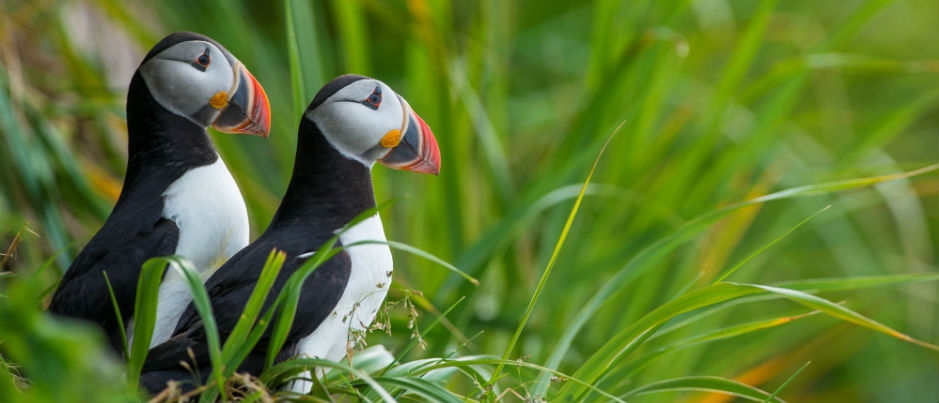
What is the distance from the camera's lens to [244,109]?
0.80 metres

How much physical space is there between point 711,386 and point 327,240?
37 centimetres

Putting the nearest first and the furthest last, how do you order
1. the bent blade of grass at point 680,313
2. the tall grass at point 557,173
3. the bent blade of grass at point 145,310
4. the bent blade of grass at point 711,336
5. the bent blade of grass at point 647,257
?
the bent blade of grass at point 145,310
the bent blade of grass at point 680,313
the bent blade of grass at point 711,336
the bent blade of grass at point 647,257
the tall grass at point 557,173

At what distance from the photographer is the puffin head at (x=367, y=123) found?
2.59 feet

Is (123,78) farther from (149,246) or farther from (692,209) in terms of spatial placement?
(149,246)

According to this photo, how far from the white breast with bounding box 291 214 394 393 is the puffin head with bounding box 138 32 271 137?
0.41ft

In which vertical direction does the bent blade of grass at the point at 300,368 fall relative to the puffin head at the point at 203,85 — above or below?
below

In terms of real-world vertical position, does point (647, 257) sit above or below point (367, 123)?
above

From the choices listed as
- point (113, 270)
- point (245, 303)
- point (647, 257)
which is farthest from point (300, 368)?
point (647, 257)

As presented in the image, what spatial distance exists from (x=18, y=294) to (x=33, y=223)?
3.38ft

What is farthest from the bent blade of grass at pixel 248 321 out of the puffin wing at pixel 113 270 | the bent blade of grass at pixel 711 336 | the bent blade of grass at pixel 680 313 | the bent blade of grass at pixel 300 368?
the bent blade of grass at pixel 711 336

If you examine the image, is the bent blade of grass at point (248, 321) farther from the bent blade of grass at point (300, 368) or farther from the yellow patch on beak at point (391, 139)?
the yellow patch on beak at point (391, 139)

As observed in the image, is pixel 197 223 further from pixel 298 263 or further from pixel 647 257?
pixel 647 257

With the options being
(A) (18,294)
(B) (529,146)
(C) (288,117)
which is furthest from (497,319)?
(B) (529,146)

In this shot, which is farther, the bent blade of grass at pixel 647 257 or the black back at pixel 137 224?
the bent blade of grass at pixel 647 257
